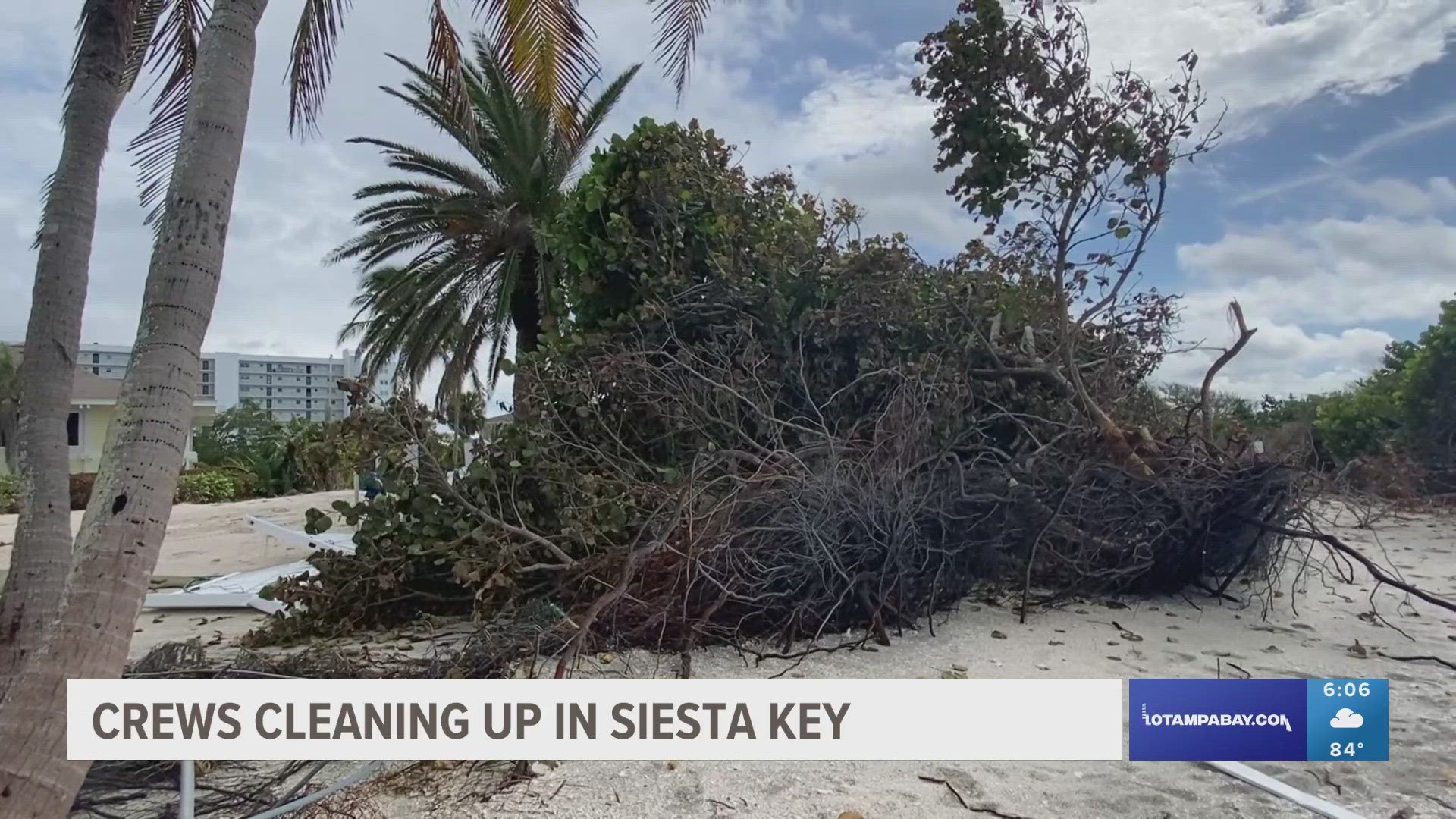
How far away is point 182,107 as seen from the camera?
5492 millimetres

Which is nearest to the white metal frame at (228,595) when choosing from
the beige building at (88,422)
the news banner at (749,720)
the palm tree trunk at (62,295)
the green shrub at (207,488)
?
the palm tree trunk at (62,295)

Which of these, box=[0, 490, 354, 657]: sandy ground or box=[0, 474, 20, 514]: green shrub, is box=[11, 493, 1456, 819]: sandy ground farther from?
box=[0, 474, 20, 514]: green shrub

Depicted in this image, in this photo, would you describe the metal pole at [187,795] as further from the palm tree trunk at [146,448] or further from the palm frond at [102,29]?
the palm frond at [102,29]

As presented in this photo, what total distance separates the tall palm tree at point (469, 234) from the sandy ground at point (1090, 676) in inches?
302

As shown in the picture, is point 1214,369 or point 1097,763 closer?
point 1097,763

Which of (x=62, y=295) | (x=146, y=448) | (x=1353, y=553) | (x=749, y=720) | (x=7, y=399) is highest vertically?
(x=62, y=295)

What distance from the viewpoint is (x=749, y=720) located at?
338 cm

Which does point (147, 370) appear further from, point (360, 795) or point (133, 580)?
point (360, 795)

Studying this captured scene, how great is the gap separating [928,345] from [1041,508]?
1.64 metres

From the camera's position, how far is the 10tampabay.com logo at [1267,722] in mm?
3318

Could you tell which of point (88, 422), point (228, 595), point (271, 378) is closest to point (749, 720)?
point (228, 595)

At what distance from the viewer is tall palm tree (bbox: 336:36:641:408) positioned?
1281 cm

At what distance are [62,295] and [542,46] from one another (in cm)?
258

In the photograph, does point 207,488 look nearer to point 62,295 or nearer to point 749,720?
point 62,295
